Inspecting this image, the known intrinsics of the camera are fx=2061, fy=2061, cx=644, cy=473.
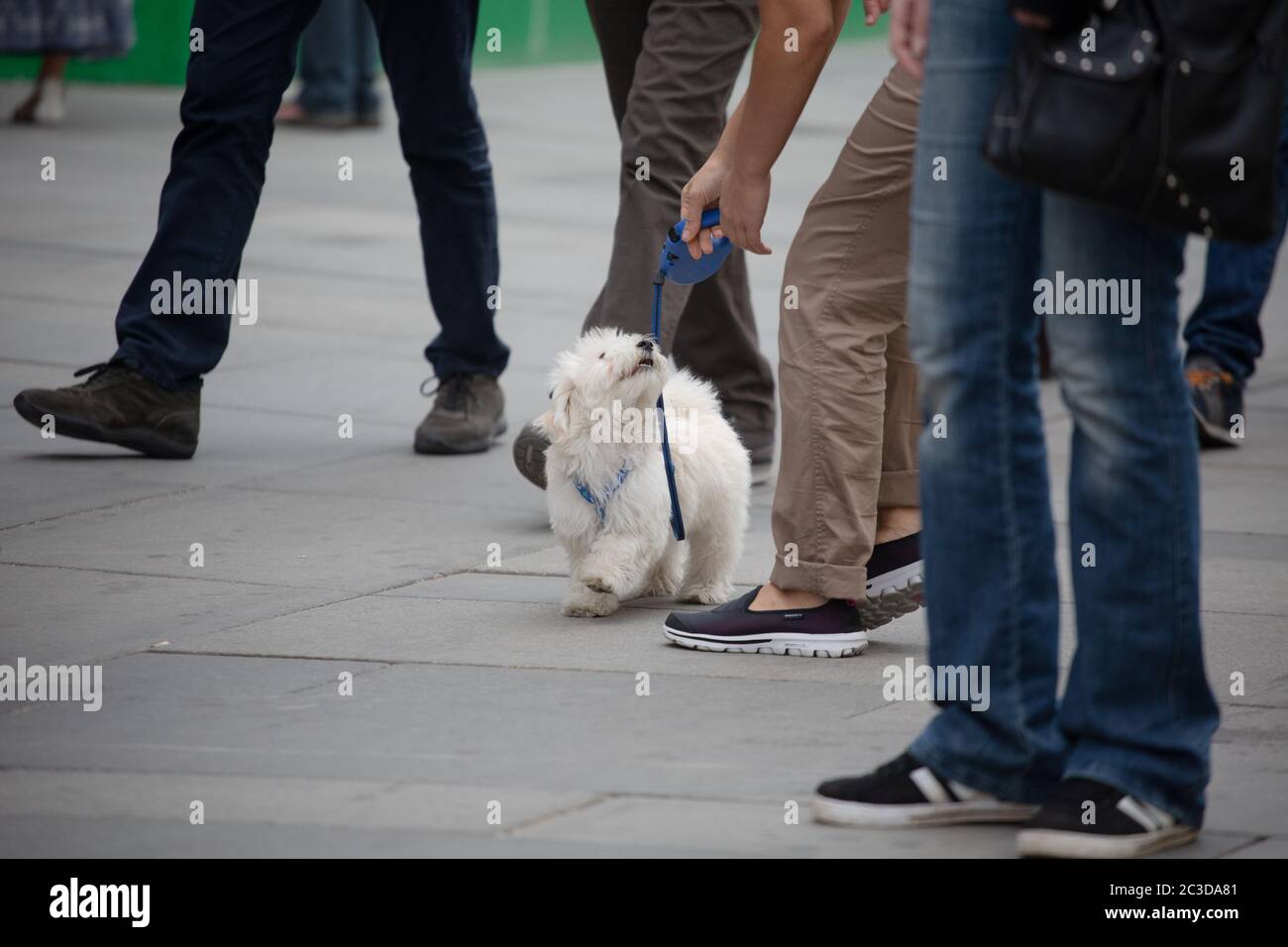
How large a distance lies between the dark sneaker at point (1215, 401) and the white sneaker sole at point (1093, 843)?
3.93 meters

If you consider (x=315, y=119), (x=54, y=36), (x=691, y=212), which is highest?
(x=54, y=36)

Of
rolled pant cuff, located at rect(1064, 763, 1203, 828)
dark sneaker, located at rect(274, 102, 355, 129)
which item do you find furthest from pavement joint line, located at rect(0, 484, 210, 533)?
dark sneaker, located at rect(274, 102, 355, 129)

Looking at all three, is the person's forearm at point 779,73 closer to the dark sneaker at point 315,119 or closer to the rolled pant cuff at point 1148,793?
the rolled pant cuff at point 1148,793

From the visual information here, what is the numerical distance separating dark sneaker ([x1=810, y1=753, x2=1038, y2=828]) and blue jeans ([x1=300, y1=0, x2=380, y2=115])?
11.9 meters

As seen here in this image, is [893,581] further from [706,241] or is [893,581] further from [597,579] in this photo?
[706,241]

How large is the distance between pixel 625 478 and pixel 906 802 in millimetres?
1677

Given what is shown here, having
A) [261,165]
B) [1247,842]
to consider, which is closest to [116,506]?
[261,165]

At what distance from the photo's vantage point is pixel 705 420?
5098 mm

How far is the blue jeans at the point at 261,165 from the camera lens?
6055 mm

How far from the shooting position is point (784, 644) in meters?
4.41

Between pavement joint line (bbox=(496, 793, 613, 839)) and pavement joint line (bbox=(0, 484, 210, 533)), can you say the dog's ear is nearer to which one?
pavement joint line (bbox=(0, 484, 210, 533))

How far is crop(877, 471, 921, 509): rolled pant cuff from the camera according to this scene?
455cm

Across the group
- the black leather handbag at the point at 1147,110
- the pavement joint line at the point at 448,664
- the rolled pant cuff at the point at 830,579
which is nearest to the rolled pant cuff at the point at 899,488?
the rolled pant cuff at the point at 830,579
